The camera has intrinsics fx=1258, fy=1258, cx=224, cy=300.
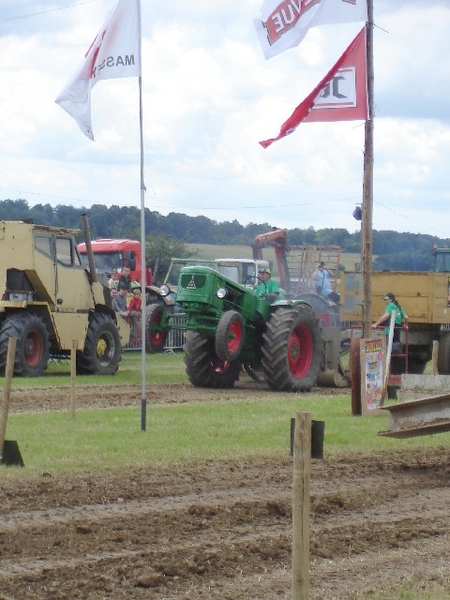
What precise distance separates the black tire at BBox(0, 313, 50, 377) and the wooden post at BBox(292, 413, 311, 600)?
15942mm

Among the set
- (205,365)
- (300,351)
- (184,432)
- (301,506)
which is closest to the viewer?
(301,506)

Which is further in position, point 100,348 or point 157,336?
point 100,348

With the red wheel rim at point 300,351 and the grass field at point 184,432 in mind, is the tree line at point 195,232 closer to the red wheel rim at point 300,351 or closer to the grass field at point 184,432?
the red wheel rim at point 300,351

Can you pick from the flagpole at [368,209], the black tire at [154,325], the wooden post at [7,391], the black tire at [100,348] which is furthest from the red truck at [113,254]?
the wooden post at [7,391]

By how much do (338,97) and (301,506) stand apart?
41.4 feet

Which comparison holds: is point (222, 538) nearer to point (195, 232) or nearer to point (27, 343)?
point (27, 343)

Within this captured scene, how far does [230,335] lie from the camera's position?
19703 millimetres

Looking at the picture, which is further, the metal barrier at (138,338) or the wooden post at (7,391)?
the metal barrier at (138,338)

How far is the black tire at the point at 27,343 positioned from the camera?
21.7 meters

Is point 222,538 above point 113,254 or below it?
below

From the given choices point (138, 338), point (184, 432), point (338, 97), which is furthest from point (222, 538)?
point (138, 338)

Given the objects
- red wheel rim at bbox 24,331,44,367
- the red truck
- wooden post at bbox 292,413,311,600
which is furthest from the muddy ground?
the red truck

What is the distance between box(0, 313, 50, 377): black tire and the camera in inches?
855

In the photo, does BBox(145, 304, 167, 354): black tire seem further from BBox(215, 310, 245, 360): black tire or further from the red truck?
the red truck
